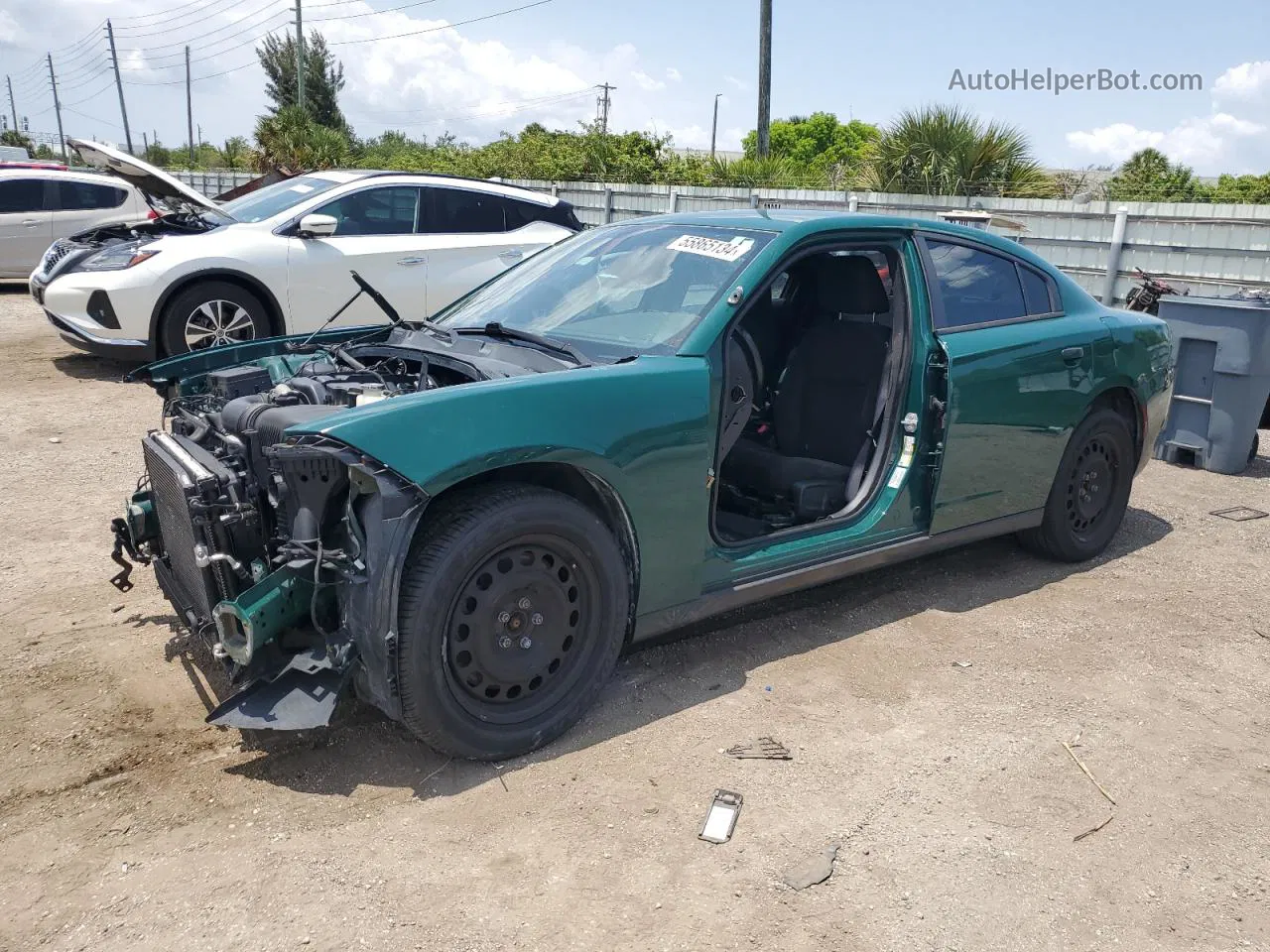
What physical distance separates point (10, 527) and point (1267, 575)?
6.45 metres

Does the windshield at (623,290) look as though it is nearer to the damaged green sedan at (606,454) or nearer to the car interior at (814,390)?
the damaged green sedan at (606,454)

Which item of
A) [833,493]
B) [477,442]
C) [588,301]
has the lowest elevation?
[833,493]

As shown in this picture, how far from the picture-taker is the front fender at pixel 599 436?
9.24 ft

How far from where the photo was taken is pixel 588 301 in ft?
13.0

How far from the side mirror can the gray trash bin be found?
21.0ft

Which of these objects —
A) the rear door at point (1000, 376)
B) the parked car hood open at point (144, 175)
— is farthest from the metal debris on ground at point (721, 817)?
the parked car hood open at point (144, 175)

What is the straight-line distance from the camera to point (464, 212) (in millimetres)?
9062

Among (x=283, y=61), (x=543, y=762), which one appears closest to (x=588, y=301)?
(x=543, y=762)

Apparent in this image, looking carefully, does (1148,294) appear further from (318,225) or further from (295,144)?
(295,144)

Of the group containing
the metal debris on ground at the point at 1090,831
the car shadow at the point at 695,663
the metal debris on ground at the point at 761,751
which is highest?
the car shadow at the point at 695,663

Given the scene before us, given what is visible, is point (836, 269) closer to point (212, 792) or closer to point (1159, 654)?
point (1159, 654)

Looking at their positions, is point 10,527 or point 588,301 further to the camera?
point 10,527

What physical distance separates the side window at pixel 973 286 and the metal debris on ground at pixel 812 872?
7.64 ft

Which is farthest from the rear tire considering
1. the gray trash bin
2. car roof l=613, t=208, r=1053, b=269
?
the gray trash bin
